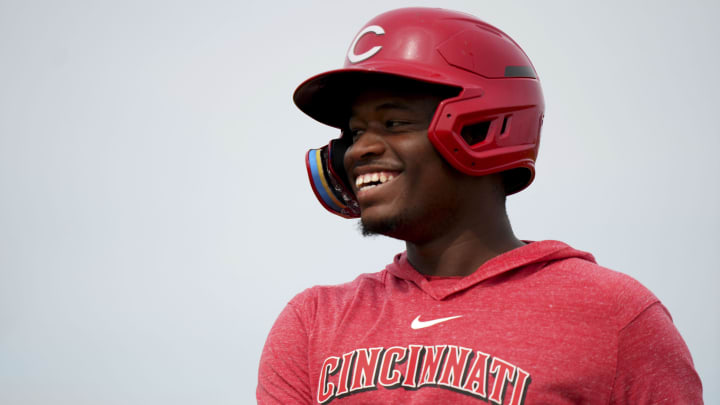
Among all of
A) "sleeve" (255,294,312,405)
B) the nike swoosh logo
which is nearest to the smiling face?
the nike swoosh logo

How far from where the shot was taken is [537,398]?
5.48 ft

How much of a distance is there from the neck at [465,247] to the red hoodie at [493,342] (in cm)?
4

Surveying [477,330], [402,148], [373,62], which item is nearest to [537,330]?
[477,330]

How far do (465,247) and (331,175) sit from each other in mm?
479

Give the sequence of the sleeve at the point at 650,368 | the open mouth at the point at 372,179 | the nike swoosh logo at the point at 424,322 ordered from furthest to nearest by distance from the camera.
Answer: the open mouth at the point at 372,179 < the nike swoosh logo at the point at 424,322 < the sleeve at the point at 650,368

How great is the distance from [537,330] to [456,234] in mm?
383

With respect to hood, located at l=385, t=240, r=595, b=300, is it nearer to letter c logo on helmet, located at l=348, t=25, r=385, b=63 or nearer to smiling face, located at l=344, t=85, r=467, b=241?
smiling face, located at l=344, t=85, r=467, b=241

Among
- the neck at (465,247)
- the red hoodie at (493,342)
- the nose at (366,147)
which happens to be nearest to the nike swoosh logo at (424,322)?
the red hoodie at (493,342)

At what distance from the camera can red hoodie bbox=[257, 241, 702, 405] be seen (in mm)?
1717

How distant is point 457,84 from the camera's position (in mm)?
1975

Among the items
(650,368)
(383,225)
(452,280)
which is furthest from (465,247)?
(650,368)

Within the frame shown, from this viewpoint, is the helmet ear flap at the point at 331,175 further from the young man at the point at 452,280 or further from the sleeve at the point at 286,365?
the sleeve at the point at 286,365

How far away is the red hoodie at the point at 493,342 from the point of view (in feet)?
5.63

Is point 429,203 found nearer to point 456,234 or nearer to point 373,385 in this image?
point 456,234
